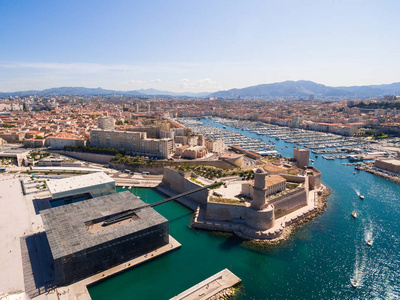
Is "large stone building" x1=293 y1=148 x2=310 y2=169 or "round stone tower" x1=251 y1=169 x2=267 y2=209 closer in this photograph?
"round stone tower" x1=251 y1=169 x2=267 y2=209

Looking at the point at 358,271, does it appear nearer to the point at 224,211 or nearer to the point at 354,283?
the point at 354,283

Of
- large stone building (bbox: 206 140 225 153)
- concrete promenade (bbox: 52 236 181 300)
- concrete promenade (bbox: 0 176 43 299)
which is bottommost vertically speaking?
concrete promenade (bbox: 52 236 181 300)

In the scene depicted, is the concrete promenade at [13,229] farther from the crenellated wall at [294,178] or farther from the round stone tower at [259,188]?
the crenellated wall at [294,178]

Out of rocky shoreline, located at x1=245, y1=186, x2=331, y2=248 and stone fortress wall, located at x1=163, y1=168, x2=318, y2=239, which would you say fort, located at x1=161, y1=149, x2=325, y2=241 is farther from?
rocky shoreline, located at x1=245, y1=186, x2=331, y2=248

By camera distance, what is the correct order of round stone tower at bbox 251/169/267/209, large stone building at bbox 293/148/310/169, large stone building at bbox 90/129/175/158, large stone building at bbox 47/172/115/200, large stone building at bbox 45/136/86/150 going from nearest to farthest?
round stone tower at bbox 251/169/267/209 < large stone building at bbox 47/172/115/200 < large stone building at bbox 293/148/310/169 < large stone building at bbox 90/129/175/158 < large stone building at bbox 45/136/86/150

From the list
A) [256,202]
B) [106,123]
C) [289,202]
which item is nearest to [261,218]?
[256,202]

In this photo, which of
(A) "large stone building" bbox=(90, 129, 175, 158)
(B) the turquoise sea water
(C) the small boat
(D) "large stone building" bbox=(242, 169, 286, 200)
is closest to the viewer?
(B) the turquoise sea water

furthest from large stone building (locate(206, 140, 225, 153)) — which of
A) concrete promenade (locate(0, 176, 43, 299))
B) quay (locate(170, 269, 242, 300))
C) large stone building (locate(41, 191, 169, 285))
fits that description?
quay (locate(170, 269, 242, 300))
